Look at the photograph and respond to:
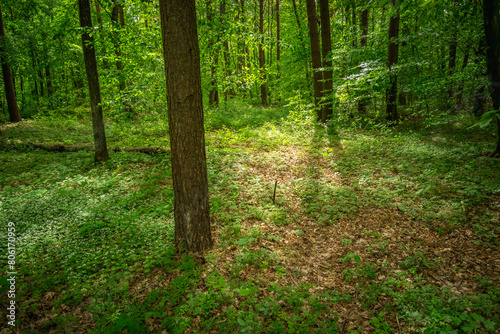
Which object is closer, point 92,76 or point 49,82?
point 92,76

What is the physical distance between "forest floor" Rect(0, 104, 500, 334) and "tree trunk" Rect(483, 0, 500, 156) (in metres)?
1.88

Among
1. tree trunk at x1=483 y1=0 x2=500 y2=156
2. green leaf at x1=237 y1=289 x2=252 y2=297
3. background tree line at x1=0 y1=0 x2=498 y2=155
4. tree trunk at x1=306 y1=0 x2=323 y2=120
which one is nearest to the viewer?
green leaf at x1=237 y1=289 x2=252 y2=297

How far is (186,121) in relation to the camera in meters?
3.89

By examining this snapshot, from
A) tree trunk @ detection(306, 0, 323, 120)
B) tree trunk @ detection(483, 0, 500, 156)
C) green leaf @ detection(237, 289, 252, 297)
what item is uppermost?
tree trunk @ detection(306, 0, 323, 120)

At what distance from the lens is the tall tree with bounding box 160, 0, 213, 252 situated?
11.9 feet

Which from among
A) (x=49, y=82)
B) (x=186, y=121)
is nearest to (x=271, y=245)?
(x=186, y=121)

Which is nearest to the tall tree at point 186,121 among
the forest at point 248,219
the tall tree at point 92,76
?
the forest at point 248,219

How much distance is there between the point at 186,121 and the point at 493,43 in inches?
283

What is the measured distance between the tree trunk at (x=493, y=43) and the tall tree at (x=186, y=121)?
6683 millimetres

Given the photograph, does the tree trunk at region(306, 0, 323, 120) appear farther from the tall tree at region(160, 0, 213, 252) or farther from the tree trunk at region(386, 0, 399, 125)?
the tall tree at region(160, 0, 213, 252)

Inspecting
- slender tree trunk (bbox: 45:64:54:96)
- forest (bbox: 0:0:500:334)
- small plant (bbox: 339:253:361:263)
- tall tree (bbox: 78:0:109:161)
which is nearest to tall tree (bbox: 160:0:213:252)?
forest (bbox: 0:0:500:334)

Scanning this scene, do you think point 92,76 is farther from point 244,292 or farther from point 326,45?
point 326,45

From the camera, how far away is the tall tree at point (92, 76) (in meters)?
7.07

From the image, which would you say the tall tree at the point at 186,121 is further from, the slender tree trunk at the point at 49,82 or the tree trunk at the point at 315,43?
the slender tree trunk at the point at 49,82
